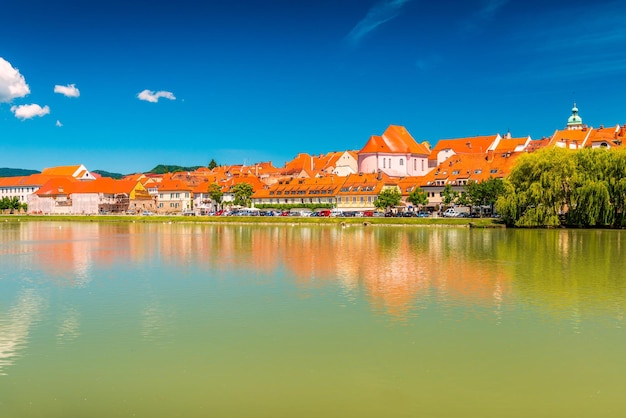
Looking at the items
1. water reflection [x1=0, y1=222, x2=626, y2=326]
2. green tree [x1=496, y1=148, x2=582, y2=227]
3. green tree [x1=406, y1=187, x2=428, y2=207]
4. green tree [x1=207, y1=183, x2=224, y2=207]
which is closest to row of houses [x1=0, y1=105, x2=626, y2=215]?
green tree [x1=207, y1=183, x2=224, y2=207]

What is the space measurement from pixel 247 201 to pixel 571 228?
4937 cm

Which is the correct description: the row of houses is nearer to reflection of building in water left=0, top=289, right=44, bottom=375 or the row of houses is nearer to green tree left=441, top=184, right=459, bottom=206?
green tree left=441, top=184, right=459, bottom=206

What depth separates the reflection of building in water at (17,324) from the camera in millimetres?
12711

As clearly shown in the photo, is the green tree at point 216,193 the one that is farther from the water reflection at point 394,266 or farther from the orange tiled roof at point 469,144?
the water reflection at point 394,266

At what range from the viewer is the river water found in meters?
10.1

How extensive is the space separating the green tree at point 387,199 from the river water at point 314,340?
167 feet

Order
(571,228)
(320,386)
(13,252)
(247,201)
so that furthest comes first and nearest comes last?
(247,201)
(571,228)
(13,252)
(320,386)

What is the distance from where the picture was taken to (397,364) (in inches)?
471

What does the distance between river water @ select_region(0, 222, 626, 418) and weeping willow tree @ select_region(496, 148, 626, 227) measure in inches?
1092

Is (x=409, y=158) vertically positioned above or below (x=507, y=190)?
above

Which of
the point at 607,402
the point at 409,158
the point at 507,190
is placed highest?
the point at 409,158

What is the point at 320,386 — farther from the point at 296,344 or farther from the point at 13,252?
the point at 13,252

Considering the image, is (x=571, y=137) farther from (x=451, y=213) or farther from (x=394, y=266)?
(x=394, y=266)

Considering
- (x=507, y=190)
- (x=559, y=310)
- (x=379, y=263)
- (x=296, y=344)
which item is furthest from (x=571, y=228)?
(x=296, y=344)
